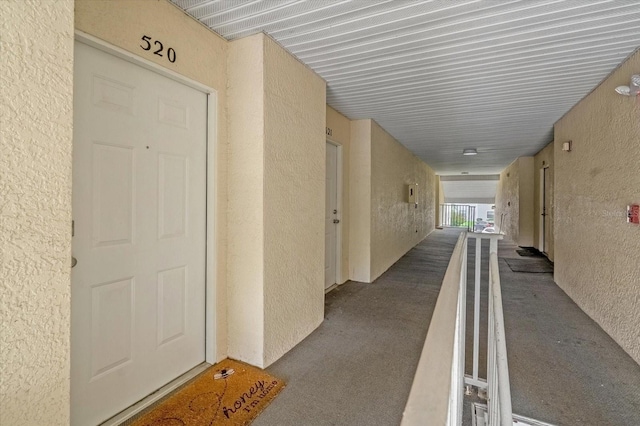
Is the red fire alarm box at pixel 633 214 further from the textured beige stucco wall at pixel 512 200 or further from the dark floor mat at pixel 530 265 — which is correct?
the textured beige stucco wall at pixel 512 200

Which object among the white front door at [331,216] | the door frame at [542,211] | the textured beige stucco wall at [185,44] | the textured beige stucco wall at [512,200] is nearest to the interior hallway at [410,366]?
the white front door at [331,216]

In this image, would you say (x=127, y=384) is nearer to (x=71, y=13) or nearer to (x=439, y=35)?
(x=71, y=13)

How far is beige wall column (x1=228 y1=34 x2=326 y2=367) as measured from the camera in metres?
2.08

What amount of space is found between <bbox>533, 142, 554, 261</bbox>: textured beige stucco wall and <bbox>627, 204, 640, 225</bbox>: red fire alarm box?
12.3 ft

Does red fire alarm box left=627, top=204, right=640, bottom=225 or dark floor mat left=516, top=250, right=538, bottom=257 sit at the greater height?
red fire alarm box left=627, top=204, right=640, bottom=225

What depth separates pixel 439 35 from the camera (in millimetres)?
2074

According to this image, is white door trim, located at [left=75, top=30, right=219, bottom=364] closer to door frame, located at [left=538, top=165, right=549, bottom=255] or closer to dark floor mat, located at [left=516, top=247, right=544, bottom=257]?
dark floor mat, located at [left=516, top=247, right=544, bottom=257]

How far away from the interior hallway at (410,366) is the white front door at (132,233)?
29.6 inches

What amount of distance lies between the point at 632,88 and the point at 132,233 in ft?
11.8

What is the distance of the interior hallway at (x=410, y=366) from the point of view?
1.71 metres

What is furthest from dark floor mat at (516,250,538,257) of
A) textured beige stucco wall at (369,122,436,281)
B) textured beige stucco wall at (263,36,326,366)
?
textured beige stucco wall at (263,36,326,366)

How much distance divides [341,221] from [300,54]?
87.6 inches

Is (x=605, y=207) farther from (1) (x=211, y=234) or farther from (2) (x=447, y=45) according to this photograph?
(1) (x=211, y=234)

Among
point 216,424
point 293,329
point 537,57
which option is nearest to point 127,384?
point 216,424
